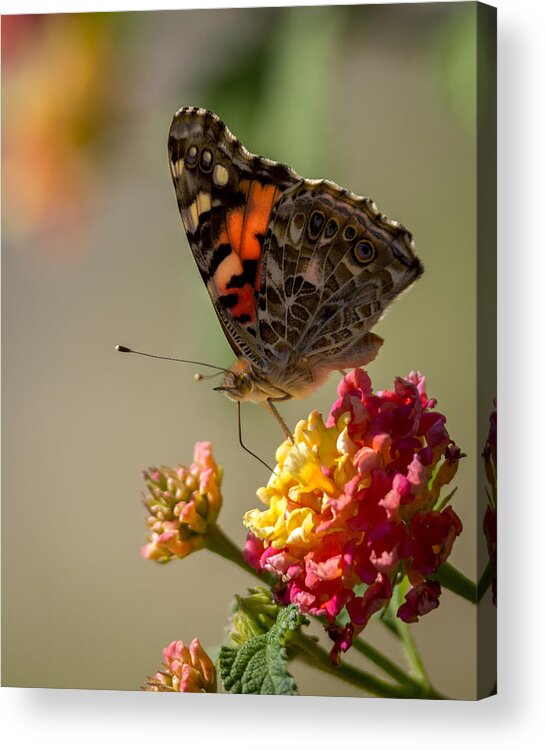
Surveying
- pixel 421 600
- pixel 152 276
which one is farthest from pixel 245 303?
pixel 421 600

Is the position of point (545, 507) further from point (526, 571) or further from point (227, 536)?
point (227, 536)

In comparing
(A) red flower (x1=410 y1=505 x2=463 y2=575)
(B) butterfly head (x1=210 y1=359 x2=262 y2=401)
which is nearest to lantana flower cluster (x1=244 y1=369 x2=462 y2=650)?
(A) red flower (x1=410 y1=505 x2=463 y2=575)

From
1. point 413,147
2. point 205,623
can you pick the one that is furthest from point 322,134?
point 205,623

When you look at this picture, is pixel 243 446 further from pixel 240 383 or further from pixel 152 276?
pixel 152 276

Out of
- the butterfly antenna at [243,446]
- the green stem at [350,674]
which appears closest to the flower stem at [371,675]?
the green stem at [350,674]

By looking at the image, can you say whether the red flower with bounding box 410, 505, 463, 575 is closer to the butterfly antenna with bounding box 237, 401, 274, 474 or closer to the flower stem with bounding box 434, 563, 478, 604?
the flower stem with bounding box 434, 563, 478, 604
